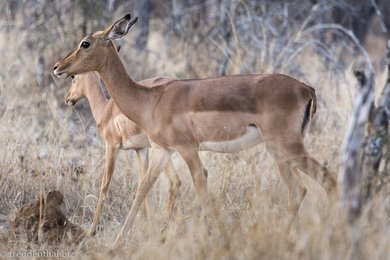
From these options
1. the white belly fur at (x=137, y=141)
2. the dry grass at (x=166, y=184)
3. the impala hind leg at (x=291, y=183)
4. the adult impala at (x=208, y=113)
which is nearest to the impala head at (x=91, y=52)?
the adult impala at (x=208, y=113)

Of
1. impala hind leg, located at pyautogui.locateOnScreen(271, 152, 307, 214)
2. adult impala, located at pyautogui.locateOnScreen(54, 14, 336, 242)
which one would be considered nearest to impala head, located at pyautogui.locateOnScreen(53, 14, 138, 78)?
adult impala, located at pyautogui.locateOnScreen(54, 14, 336, 242)

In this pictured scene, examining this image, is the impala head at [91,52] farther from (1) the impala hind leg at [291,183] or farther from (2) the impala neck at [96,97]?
(1) the impala hind leg at [291,183]

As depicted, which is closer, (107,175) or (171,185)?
(107,175)

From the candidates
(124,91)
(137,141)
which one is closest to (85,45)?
(124,91)

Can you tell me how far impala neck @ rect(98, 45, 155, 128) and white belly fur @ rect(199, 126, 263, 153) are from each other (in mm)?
520

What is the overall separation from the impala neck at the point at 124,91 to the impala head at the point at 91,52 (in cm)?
6

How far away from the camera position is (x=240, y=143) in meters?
6.30

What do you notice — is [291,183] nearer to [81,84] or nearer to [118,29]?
[118,29]

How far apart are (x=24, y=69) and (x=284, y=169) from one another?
500cm

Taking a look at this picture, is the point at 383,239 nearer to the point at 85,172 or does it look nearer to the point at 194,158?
the point at 194,158

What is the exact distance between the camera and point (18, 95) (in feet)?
32.7

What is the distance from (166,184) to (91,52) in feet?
4.66

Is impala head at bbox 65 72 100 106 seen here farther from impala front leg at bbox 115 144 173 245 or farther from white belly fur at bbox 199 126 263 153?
white belly fur at bbox 199 126 263 153

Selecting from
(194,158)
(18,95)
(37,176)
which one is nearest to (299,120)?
(194,158)
